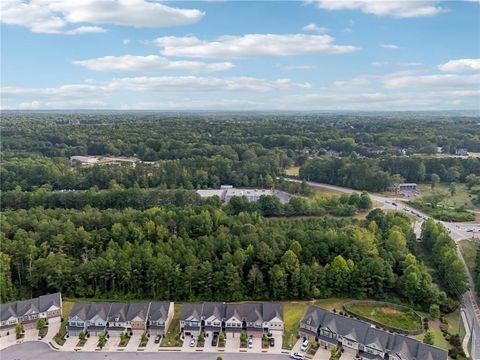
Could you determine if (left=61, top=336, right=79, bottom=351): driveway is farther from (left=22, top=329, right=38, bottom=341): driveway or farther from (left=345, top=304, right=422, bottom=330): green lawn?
(left=345, top=304, right=422, bottom=330): green lawn

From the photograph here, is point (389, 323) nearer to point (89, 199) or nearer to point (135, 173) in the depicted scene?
point (89, 199)

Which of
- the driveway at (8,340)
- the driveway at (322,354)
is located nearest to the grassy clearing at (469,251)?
the driveway at (322,354)

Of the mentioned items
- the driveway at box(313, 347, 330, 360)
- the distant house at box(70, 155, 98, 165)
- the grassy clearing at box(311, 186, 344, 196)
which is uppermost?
the distant house at box(70, 155, 98, 165)

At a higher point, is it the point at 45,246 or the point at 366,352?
the point at 45,246

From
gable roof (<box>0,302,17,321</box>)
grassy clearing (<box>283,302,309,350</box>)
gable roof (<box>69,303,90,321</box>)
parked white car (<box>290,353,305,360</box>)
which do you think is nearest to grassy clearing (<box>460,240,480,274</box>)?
grassy clearing (<box>283,302,309,350</box>)

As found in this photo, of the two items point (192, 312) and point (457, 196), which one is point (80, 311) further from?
point (457, 196)

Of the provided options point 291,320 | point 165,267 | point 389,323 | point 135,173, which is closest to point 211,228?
point 165,267
